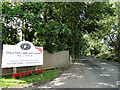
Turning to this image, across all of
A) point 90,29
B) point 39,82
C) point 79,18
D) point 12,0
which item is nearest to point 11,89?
point 39,82

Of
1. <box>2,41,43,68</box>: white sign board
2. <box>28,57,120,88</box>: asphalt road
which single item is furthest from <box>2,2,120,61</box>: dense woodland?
<box>28,57,120,88</box>: asphalt road

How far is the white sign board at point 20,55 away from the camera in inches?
272

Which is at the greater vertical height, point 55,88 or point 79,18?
point 79,18

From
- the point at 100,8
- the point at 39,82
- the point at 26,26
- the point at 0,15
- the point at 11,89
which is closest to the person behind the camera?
the point at 11,89

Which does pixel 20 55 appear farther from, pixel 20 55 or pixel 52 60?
pixel 52 60

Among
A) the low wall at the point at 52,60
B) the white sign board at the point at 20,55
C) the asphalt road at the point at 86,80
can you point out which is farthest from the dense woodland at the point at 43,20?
the asphalt road at the point at 86,80

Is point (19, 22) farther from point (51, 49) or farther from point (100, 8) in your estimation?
point (100, 8)

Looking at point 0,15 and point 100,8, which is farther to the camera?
point 100,8

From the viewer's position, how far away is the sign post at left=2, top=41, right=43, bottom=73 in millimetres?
6908

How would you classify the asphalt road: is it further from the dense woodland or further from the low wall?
the dense woodland

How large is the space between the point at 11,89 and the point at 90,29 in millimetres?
15827

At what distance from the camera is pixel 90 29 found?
1800 cm

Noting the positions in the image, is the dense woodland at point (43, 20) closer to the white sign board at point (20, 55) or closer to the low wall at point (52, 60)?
the low wall at point (52, 60)

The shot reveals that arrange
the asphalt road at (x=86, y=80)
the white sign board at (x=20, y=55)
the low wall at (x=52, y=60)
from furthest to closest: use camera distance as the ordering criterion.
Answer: the low wall at (x=52, y=60) < the white sign board at (x=20, y=55) < the asphalt road at (x=86, y=80)
